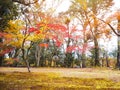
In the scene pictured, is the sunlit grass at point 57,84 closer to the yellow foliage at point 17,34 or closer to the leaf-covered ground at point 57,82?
the leaf-covered ground at point 57,82

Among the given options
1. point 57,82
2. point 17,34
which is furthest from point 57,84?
point 17,34

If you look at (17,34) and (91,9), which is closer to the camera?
(17,34)

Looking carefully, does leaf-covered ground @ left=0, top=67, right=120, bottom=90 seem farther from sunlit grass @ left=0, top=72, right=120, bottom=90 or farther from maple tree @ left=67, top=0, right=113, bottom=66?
maple tree @ left=67, top=0, right=113, bottom=66

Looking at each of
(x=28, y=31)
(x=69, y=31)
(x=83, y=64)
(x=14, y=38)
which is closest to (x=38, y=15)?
(x=28, y=31)

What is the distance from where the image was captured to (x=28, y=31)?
2258cm

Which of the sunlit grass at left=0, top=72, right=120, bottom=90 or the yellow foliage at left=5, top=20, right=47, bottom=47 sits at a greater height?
the yellow foliage at left=5, top=20, right=47, bottom=47

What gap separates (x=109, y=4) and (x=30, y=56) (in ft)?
47.1

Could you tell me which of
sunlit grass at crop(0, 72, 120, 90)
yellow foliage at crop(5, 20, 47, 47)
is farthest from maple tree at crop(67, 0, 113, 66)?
sunlit grass at crop(0, 72, 120, 90)

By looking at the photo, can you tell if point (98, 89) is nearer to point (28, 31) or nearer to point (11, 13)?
point (11, 13)

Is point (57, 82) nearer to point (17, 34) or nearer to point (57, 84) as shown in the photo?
point (57, 84)

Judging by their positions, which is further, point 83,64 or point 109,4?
point 83,64

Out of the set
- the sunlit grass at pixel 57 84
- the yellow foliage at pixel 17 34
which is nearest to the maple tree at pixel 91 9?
the yellow foliage at pixel 17 34

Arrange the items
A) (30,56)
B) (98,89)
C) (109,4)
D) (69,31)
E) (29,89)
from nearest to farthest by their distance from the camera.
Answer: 1. (29,89)
2. (98,89)
3. (109,4)
4. (69,31)
5. (30,56)

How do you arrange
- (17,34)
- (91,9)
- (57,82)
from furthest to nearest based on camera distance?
(91,9), (17,34), (57,82)
